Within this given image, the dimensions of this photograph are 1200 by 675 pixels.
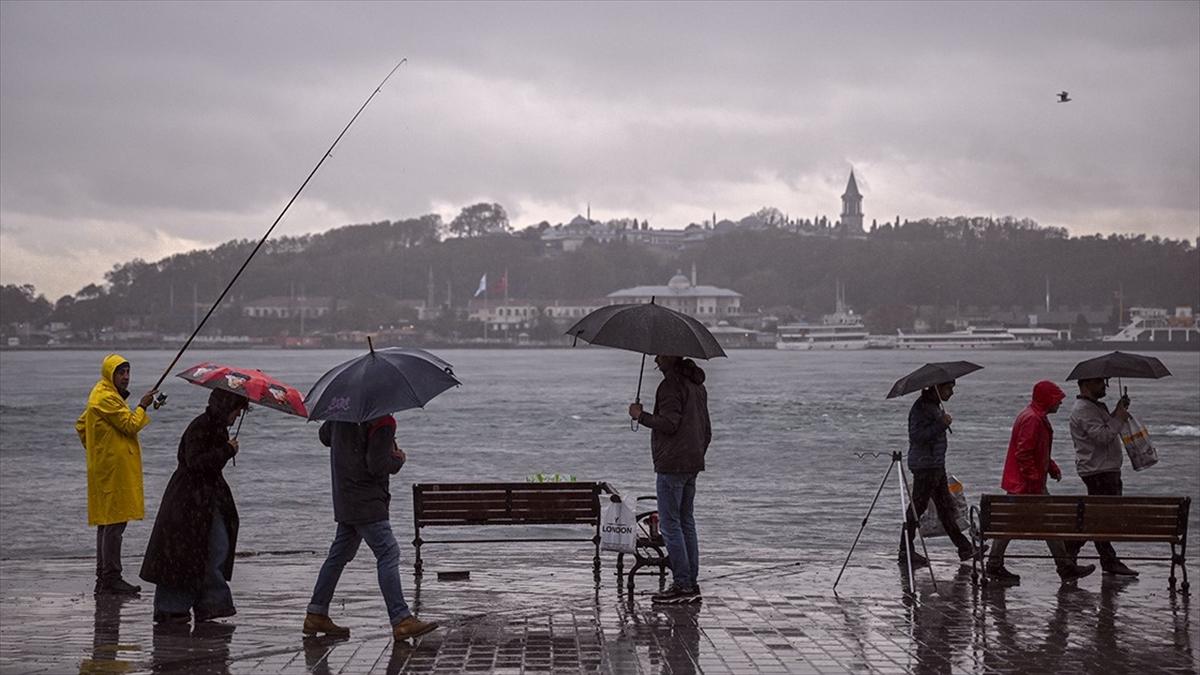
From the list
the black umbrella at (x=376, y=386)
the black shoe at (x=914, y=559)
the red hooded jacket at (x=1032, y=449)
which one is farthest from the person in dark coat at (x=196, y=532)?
the red hooded jacket at (x=1032, y=449)

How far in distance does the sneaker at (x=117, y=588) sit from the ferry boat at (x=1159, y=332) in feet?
524

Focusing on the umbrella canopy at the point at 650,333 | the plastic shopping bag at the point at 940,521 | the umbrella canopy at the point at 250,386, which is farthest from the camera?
the plastic shopping bag at the point at 940,521

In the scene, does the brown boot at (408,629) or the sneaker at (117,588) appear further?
the sneaker at (117,588)

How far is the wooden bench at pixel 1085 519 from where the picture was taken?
10.0m

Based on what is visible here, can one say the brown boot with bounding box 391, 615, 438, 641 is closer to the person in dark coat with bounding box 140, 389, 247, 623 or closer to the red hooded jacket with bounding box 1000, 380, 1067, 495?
the person in dark coat with bounding box 140, 389, 247, 623

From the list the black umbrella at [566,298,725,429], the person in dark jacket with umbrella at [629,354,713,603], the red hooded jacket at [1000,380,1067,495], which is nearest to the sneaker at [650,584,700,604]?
the person in dark jacket with umbrella at [629,354,713,603]

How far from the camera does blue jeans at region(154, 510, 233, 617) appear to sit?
8.63 meters

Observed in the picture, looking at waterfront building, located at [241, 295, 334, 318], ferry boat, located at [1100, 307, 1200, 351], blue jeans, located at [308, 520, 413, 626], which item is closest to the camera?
blue jeans, located at [308, 520, 413, 626]

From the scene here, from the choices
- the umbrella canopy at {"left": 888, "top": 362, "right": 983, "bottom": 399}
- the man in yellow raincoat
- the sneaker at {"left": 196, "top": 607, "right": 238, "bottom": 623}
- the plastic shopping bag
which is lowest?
the sneaker at {"left": 196, "top": 607, "right": 238, "bottom": 623}

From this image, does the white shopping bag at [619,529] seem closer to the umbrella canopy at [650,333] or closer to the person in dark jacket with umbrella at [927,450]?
the umbrella canopy at [650,333]

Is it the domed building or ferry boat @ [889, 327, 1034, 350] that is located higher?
the domed building

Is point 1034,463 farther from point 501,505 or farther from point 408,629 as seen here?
point 408,629

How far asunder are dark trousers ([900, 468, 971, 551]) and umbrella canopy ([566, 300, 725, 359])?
244 centimetres

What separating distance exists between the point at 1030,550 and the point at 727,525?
15.7ft
